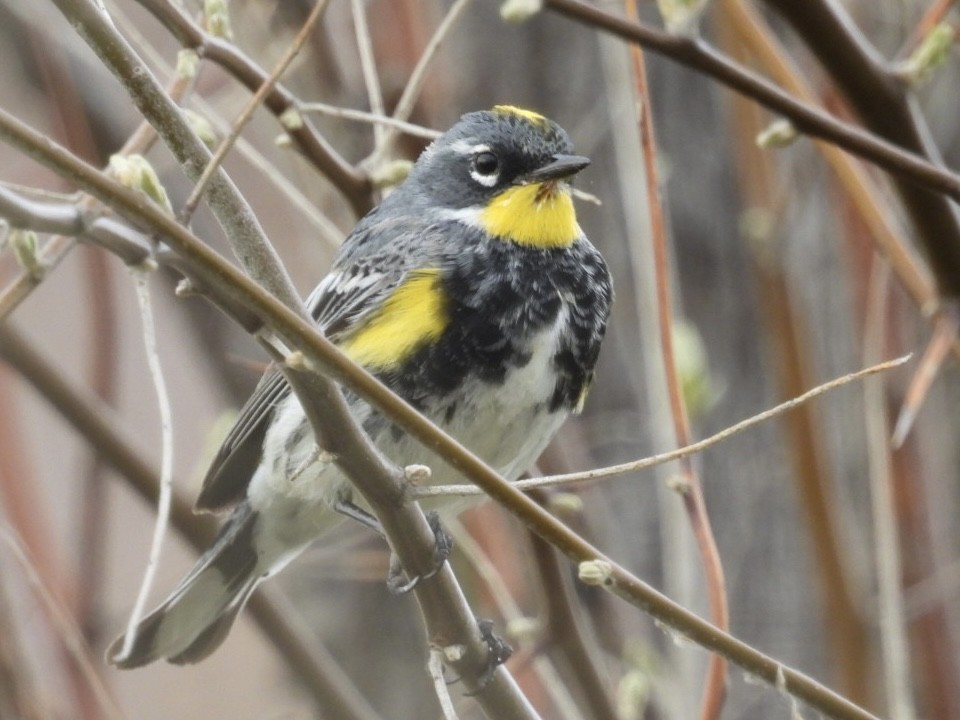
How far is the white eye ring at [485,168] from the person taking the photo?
3.45 metres

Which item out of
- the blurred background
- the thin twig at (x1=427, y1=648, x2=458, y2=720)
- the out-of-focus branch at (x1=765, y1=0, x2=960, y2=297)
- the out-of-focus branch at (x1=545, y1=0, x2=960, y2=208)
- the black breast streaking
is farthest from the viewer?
the blurred background

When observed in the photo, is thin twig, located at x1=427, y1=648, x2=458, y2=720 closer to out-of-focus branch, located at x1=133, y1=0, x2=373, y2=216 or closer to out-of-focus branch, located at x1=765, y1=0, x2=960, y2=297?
out-of-focus branch, located at x1=133, y1=0, x2=373, y2=216

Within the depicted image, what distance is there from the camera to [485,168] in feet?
11.4

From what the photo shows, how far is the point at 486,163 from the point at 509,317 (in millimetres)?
584

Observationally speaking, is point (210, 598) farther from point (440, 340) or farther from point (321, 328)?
point (440, 340)

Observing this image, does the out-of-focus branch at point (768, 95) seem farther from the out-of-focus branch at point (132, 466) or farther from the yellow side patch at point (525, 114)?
the out-of-focus branch at point (132, 466)

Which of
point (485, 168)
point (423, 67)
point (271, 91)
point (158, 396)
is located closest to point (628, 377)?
point (485, 168)

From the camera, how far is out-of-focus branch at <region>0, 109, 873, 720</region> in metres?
1.56

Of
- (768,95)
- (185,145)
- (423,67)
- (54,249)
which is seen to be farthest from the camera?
(423,67)

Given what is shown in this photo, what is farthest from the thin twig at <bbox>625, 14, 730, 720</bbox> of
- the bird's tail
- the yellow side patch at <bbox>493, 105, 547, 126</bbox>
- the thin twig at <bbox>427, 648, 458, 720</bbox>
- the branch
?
the bird's tail

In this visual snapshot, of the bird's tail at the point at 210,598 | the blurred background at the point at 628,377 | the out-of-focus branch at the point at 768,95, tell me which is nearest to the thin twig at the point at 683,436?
the out-of-focus branch at the point at 768,95

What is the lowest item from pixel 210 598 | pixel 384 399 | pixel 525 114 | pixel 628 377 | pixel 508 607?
pixel 384 399

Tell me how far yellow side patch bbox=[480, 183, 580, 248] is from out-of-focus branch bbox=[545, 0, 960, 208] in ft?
2.09

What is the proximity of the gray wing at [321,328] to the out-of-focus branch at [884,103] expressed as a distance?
1035 millimetres
